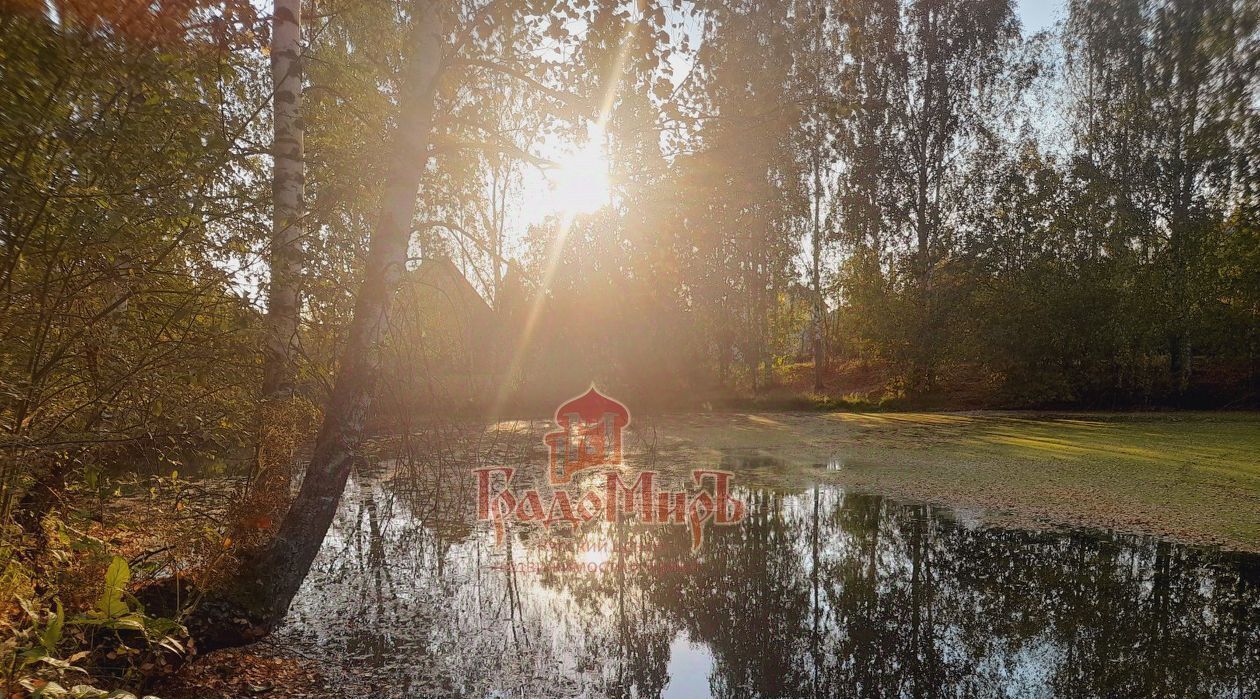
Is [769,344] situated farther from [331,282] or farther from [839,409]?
[331,282]

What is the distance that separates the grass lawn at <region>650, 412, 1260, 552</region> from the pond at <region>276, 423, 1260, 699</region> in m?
0.72

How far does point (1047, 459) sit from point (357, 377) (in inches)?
290

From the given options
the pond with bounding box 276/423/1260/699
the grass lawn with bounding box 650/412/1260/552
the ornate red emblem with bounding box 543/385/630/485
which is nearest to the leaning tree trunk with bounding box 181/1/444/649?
the pond with bounding box 276/423/1260/699

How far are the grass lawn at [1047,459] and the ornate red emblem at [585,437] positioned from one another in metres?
0.80

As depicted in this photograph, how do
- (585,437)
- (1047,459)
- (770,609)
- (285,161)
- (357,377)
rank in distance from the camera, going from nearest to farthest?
(357,377)
(285,161)
(770,609)
(1047,459)
(585,437)

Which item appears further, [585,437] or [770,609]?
[585,437]

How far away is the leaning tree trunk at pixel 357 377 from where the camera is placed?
104 inches

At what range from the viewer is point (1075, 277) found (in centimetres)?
1273

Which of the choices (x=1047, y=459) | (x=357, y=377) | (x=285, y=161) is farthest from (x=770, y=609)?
(x=1047, y=459)

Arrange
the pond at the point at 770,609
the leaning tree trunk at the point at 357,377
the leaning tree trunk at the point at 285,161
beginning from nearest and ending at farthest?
the pond at the point at 770,609 < the leaning tree trunk at the point at 357,377 < the leaning tree trunk at the point at 285,161

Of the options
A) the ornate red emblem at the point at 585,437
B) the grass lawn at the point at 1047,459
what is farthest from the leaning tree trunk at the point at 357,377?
the ornate red emblem at the point at 585,437

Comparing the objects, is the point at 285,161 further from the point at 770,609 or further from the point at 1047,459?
the point at 1047,459

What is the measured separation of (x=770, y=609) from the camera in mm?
3145

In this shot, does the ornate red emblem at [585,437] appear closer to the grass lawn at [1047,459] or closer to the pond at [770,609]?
the grass lawn at [1047,459]
